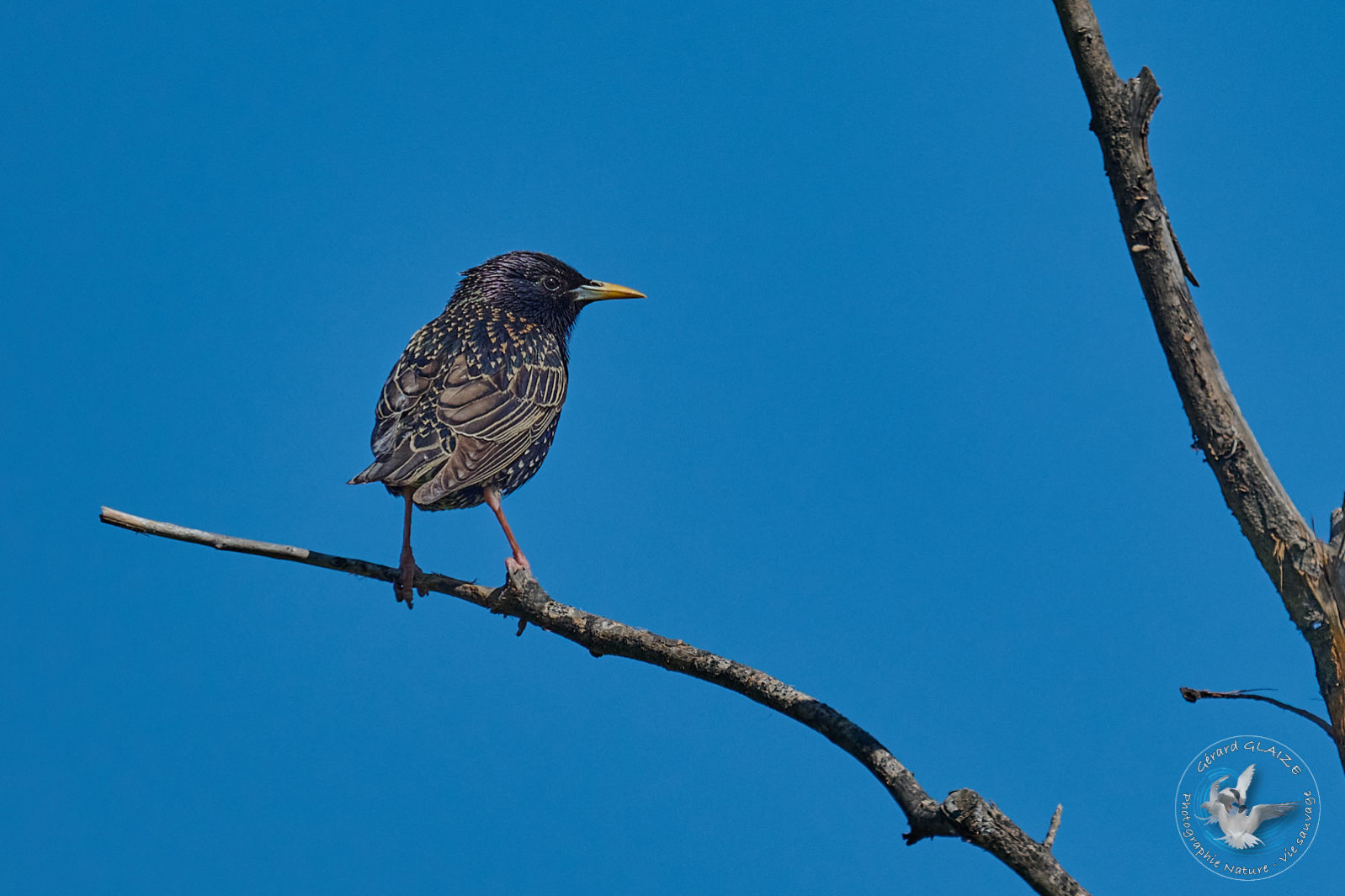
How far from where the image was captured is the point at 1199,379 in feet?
12.4

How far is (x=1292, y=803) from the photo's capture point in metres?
4.38

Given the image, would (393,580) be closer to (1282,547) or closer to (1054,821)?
(1054,821)

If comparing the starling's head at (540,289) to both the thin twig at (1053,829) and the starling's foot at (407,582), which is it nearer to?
the starling's foot at (407,582)

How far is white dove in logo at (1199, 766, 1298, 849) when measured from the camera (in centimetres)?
443

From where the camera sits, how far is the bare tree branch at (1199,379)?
3.73 m

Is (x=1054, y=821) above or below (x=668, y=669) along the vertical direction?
below

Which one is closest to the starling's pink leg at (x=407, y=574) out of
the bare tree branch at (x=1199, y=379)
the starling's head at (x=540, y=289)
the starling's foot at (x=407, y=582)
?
the starling's foot at (x=407, y=582)

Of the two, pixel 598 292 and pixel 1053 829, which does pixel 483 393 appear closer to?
pixel 598 292

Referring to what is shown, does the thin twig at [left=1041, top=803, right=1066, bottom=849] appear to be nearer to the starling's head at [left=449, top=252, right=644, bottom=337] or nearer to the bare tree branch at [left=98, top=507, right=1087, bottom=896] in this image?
the bare tree branch at [left=98, top=507, right=1087, bottom=896]

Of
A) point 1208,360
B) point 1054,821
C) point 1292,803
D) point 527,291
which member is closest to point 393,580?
point 527,291

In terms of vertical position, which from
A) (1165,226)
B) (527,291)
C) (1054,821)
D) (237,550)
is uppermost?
(527,291)

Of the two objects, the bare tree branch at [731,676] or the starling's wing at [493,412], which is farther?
the starling's wing at [493,412]

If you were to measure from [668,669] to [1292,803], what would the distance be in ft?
7.91

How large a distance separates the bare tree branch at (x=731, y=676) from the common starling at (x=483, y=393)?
442mm
